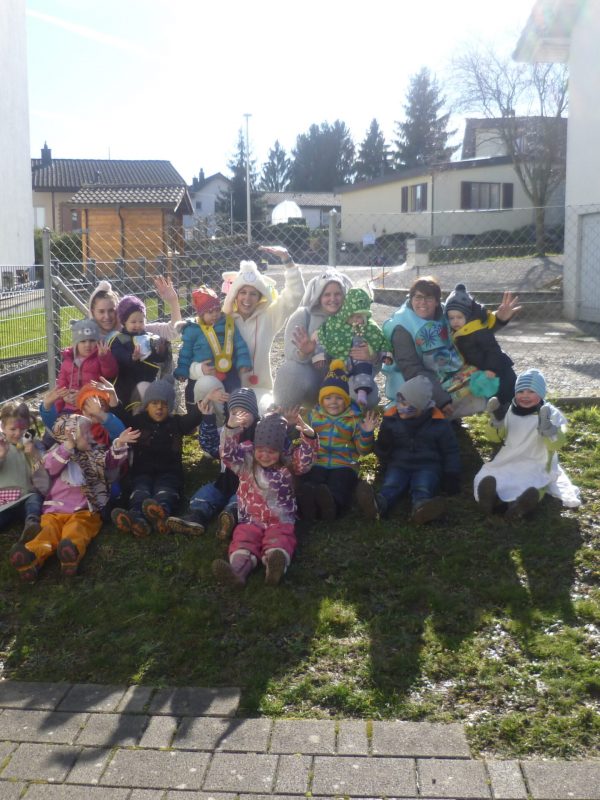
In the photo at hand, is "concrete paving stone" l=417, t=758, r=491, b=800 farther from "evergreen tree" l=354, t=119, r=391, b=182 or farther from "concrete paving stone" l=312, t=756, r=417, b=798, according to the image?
"evergreen tree" l=354, t=119, r=391, b=182

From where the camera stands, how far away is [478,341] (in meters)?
6.21

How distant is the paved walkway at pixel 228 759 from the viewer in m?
3.19

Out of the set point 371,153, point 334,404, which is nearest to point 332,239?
point 334,404

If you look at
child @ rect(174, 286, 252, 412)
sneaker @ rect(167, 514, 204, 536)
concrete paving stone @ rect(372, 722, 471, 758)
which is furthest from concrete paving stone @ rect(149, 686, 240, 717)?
child @ rect(174, 286, 252, 412)

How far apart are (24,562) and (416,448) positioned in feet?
8.35

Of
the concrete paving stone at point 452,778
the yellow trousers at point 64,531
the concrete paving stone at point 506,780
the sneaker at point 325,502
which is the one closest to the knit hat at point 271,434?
the sneaker at point 325,502

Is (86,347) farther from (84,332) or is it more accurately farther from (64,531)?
(64,531)

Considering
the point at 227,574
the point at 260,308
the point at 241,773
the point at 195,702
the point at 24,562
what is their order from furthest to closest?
the point at 260,308, the point at 24,562, the point at 227,574, the point at 195,702, the point at 241,773

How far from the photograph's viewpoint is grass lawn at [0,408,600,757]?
375 centimetres

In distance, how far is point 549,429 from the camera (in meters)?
5.50

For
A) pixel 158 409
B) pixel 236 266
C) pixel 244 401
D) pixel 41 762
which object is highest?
pixel 236 266

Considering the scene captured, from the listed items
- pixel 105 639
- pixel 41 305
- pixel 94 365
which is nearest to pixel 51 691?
pixel 105 639

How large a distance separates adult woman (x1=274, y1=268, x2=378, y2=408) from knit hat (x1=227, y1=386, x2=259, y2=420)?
0.40m

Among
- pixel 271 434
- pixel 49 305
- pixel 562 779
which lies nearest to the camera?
pixel 562 779
